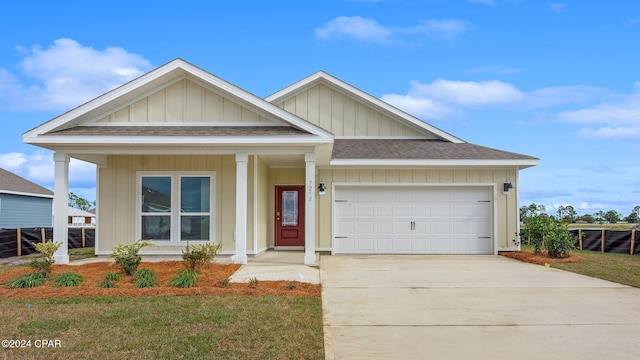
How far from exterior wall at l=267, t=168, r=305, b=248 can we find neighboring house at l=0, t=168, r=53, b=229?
14.5 metres

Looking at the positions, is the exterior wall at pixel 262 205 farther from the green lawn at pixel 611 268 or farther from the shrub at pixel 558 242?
the shrub at pixel 558 242

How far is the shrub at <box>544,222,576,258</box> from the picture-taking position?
1359 cm

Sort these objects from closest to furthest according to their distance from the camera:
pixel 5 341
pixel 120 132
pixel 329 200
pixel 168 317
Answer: pixel 5 341 < pixel 168 317 < pixel 120 132 < pixel 329 200

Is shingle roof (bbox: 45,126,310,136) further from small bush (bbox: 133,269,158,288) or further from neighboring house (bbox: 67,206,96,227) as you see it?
neighboring house (bbox: 67,206,96,227)

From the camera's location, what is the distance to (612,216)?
2050 inches

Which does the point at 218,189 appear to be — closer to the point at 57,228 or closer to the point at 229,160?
the point at 229,160

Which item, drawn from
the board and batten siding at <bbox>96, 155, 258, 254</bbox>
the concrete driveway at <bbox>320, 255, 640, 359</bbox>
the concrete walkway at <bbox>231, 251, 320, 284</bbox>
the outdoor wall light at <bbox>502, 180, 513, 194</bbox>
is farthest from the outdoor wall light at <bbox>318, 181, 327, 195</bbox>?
the outdoor wall light at <bbox>502, 180, 513, 194</bbox>

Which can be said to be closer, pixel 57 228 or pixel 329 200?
pixel 57 228

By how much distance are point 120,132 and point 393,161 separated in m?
7.13

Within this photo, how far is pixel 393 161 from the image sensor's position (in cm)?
1412

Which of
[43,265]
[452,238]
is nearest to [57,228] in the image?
[43,265]

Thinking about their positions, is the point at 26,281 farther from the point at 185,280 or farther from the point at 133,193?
the point at 133,193

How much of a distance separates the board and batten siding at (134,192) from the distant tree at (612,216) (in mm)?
49682

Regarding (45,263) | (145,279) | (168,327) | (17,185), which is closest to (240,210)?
(145,279)
